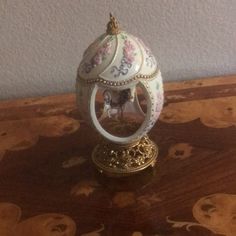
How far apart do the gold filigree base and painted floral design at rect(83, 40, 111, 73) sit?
0.14 m

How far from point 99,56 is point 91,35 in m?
0.39

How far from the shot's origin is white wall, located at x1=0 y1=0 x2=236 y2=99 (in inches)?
38.7

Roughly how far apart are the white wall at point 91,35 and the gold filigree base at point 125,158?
0.38m

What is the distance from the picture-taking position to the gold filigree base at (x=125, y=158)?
70cm

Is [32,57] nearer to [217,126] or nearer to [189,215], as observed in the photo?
[217,126]

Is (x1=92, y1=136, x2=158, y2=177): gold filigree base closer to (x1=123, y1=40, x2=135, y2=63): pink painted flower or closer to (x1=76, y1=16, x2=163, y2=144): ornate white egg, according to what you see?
(x1=76, y1=16, x2=163, y2=144): ornate white egg

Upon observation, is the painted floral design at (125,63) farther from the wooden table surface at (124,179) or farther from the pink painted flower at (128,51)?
the wooden table surface at (124,179)

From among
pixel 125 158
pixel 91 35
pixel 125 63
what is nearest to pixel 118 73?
pixel 125 63

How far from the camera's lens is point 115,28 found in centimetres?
65

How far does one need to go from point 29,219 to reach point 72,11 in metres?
0.53

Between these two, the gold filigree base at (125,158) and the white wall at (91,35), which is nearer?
the gold filigree base at (125,158)

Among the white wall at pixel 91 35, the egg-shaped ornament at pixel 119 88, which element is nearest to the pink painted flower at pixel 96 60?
the egg-shaped ornament at pixel 119 88

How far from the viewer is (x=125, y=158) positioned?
2.31ft

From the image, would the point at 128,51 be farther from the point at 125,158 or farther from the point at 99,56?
the point at 125,158
